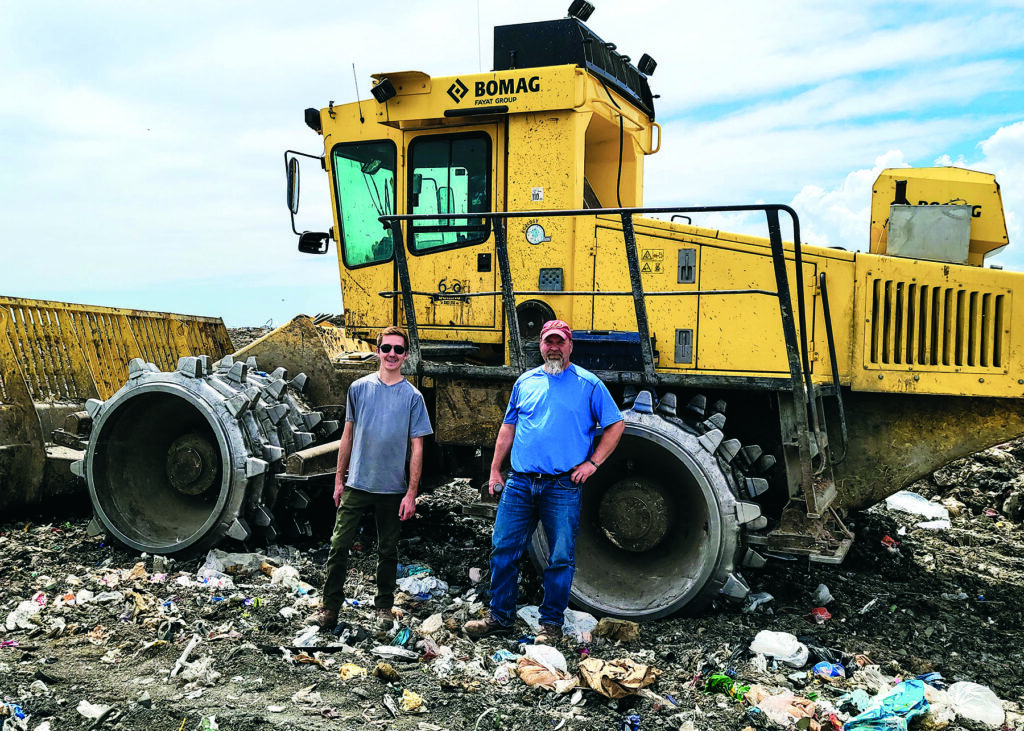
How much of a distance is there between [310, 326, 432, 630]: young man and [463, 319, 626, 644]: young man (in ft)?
1.73

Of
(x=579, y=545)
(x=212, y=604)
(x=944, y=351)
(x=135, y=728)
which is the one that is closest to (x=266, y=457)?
(x=212, y=604)

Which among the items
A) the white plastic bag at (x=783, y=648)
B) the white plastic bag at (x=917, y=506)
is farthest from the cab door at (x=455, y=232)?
the white plastic bag at (x=917, y=506)

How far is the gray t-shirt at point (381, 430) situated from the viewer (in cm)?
468

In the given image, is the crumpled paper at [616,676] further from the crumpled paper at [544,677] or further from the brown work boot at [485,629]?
the brown work boot at [485,629]

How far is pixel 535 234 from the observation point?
5660 millimetres

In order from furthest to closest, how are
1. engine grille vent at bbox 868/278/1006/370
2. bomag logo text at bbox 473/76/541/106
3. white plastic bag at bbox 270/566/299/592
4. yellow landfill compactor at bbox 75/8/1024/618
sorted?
1. bomag logo text at bbox 473/76/541/106
2. white plastic bag at bbox 270/566/299/592
3. engine grille vent at bbox 868/278/1006/370
4. yellow landfill compactor at bbox 75/8/1024/618

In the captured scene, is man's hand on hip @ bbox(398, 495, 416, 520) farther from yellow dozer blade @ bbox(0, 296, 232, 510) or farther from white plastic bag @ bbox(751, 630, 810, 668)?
yellow dozer blade @ bbox(0, 296, 232, 510)

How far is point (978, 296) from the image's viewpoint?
5223 millimetres

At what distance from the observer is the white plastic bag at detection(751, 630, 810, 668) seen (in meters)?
4.41

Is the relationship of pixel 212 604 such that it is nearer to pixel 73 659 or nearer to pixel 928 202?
pixel 73 659

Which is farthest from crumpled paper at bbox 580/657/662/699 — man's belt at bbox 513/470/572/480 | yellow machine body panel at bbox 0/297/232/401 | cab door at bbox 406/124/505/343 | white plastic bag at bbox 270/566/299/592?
yellow machine body panel at bbox 0/297/232/401

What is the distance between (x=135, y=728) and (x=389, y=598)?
1571mm

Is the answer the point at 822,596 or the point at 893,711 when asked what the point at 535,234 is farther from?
the point at 893,711

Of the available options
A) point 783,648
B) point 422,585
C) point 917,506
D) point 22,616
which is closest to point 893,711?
point 783,648
